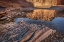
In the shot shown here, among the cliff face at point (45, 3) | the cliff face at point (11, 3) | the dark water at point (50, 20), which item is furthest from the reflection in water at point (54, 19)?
the cliff face at point (45, 3)

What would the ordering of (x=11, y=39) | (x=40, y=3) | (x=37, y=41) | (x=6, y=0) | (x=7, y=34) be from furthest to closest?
(x=40, y=3)
(x=6, y=0)
(x=7, y=34)
(x=11, y=39)
(x=37, y=41)

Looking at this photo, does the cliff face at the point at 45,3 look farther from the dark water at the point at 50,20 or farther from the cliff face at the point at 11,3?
the dark water at the point at 50,20

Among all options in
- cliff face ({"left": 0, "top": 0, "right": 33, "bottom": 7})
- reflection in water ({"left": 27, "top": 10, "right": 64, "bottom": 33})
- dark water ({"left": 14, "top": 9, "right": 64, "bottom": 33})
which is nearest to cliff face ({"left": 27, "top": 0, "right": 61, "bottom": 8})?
cliff face ({"left": 0, "top": 0, "right": 33, "bottom": 7})

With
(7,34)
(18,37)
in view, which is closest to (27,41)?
(18,37)

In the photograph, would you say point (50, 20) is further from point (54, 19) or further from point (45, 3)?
point (45, 3)

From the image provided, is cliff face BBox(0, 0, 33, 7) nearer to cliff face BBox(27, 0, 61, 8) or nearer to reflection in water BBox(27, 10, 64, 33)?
cliff face BBox(27, 0, 61, 8)

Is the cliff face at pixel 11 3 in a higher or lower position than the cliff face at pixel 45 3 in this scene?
higher

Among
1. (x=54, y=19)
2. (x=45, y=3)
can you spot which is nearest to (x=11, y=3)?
(x=45, y=3)

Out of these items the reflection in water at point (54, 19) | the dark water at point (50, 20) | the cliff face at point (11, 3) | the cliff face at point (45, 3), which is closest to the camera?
the reflection in water at point (54, 19)

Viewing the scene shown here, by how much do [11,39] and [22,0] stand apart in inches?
945

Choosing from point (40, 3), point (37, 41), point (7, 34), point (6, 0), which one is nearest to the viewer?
point (37, 41)

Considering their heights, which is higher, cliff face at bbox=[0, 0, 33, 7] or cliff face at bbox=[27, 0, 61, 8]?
cliff face at bbox=[0, 0, 33, 7]

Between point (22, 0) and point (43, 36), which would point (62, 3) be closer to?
point (22, 0)

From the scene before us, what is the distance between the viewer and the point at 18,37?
7012 millimetres
